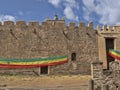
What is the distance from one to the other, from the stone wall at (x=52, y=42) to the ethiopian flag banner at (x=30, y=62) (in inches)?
18.1

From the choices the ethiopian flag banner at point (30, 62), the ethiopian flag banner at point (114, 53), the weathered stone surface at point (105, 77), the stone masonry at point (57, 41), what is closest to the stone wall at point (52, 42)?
the stone masonry at point (57, 41)

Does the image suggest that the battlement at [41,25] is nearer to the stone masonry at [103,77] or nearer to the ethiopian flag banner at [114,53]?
the ethiopian flag banner at [114,53]

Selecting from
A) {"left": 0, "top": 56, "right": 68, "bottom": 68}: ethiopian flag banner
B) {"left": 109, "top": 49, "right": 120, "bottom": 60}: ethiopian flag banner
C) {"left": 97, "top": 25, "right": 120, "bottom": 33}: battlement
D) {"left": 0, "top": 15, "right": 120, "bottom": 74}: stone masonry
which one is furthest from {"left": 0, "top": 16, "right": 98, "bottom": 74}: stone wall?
{"left": 109, "top": 49, "right": 120, "bottom": 60}: ethiopian flag banner

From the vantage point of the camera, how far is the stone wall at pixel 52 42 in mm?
26641

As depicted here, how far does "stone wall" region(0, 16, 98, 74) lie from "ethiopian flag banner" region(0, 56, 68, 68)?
46cm

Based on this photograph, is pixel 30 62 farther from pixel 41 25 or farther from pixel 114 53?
pixel 114 53

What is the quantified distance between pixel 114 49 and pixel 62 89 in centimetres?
1289

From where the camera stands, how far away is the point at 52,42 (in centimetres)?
2738

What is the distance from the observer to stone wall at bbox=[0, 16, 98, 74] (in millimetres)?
26641

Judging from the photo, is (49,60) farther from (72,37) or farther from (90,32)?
(90,32)

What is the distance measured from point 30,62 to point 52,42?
3.09 meters

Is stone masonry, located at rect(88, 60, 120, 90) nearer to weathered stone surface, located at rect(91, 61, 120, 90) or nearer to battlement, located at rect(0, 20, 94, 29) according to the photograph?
weathered stone surface, located at rect(91, 61, 120, 90)

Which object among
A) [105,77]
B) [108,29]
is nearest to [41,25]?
[108,29]

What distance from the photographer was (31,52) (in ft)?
88.0
